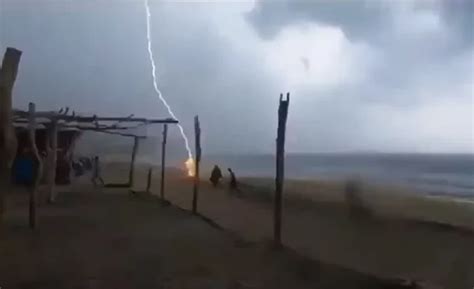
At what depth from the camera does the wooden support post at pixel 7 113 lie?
4.50m

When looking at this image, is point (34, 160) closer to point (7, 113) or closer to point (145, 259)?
point (145, 259)

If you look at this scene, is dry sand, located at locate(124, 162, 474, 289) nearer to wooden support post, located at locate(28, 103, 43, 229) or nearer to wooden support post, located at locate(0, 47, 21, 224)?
wooden support post, located at locate(28, 103, 43, 229)

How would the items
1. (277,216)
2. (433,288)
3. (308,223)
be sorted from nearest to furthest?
1. (433,288)
2. (277,216)
3. (308,223)

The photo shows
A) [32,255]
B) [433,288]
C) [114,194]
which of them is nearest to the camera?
[433,288]

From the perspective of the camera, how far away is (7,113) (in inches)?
179

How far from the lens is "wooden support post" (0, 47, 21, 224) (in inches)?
177

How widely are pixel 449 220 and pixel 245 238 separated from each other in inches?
369

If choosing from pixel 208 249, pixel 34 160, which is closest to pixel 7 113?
pixel 208 249

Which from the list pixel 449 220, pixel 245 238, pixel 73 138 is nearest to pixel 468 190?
pixel 449 220

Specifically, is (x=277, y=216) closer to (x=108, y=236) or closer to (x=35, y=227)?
(x=108, y=236)

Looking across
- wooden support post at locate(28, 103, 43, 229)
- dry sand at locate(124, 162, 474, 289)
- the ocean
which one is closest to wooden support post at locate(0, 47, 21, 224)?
wooden support post at locate(28, 103, 43, 229)

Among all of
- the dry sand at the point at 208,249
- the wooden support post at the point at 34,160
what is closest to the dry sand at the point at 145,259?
the dry sand at the point at 208,249

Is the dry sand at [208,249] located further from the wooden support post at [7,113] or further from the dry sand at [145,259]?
the wooden support post at [7,113]

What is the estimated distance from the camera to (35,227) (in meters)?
9.02
